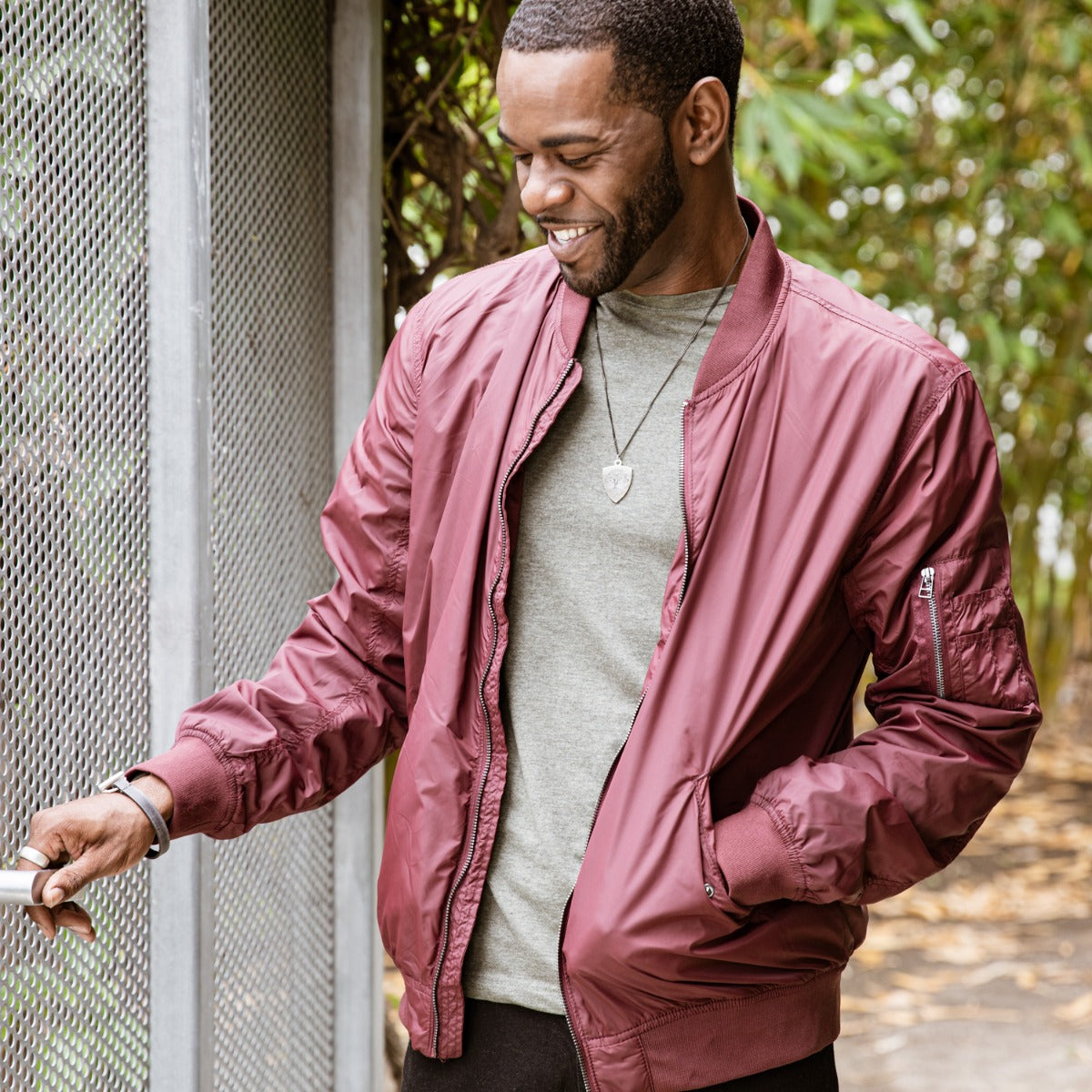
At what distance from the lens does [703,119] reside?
1407mm

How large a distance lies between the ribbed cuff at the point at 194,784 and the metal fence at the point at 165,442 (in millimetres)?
230

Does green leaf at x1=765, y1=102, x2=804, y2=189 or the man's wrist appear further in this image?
green leaf at x1=765, y1=102, x2=804, y2=189

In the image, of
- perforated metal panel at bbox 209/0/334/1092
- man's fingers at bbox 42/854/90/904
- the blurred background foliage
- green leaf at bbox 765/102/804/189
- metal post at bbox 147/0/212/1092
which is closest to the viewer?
man's fingers at bbox 42/854/90/904

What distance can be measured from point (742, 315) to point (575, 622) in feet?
1.11

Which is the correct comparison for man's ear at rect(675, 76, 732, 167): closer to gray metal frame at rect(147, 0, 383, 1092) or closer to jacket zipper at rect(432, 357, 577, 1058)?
jacket zipper at rect(432, 357, 577, 1058)

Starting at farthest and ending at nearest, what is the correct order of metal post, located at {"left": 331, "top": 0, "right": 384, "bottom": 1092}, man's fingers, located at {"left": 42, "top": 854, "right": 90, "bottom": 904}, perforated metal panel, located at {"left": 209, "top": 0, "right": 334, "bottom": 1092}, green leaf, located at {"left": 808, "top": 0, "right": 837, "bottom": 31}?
green leaf, located at {"left": 808, "top": 0, "right": 837, "bottom": 31}, metal post, located at {"left": 331, "top": 0, "right": 384, "bottom": 1092}, perforated metal panel, located at {"left": 209, "top": 0, "right": 334, "bottom": 1092}, man's fingers, located at {"left": 42, "top": 854, "right": 90, "bottom": 904}

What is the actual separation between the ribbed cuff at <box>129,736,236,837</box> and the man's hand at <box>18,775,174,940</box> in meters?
0.02

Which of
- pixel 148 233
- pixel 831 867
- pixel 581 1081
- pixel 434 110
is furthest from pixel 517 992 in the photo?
pixel 434 110

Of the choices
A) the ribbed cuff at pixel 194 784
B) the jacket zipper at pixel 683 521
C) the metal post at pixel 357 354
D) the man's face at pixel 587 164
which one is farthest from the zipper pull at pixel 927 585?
the metal post at pixel 357 354

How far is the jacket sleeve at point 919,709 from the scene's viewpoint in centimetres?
134

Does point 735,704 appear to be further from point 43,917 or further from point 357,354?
point 357,354

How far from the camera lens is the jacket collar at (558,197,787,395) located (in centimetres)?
140

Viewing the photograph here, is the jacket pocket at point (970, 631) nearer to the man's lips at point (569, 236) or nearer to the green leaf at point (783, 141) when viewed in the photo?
the man's lips at point (569, 236)

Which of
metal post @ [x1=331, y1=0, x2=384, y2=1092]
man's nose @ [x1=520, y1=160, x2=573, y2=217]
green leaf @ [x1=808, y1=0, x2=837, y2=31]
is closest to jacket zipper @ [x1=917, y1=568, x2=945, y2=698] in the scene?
man's nose @ [x1=520, y1=160, x2=573, y2=217]
